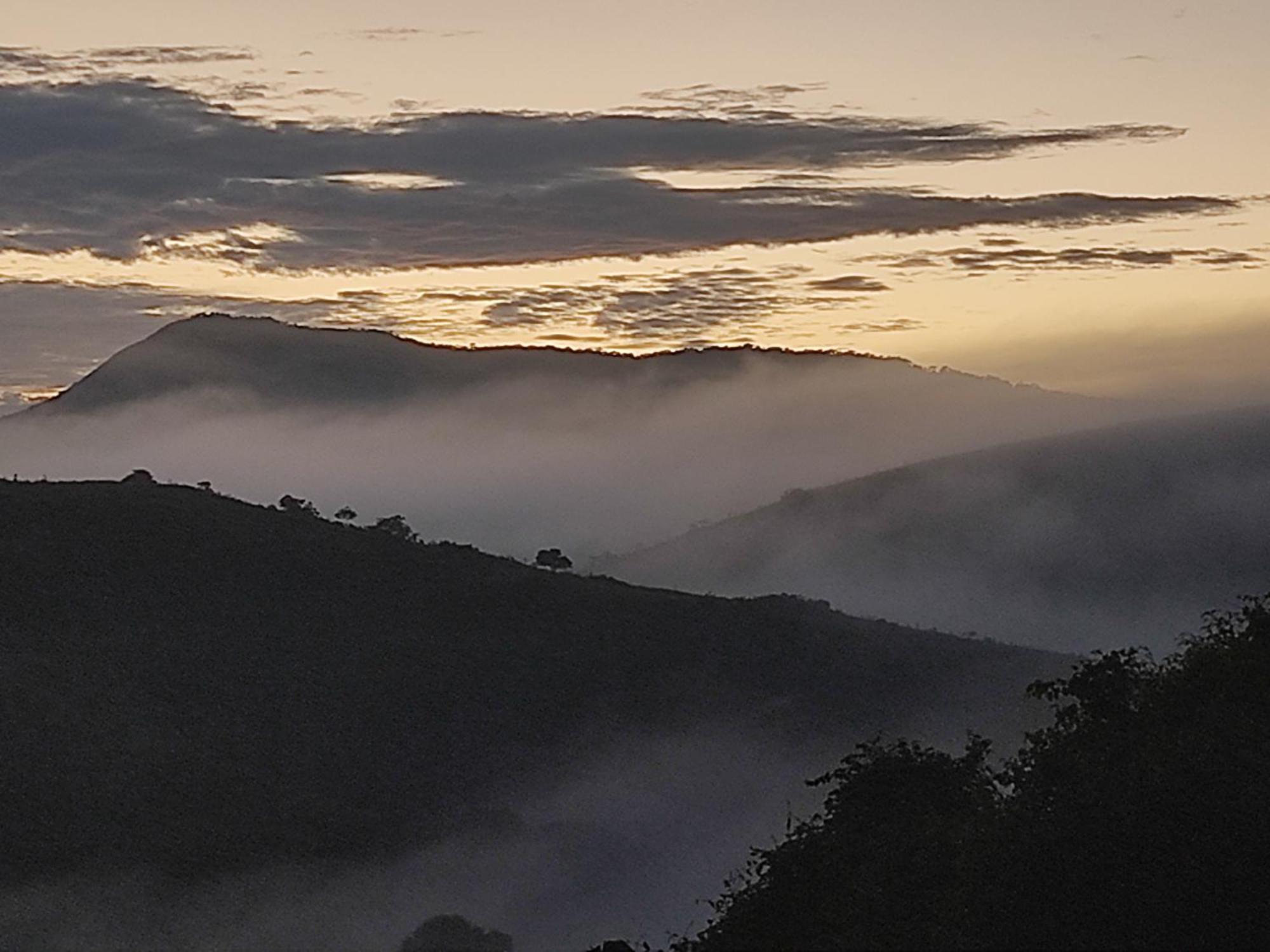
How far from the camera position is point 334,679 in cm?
10525

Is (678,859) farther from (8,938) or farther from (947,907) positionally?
(947,907)

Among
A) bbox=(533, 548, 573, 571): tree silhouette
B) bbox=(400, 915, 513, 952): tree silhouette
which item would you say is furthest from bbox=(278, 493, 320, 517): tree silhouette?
bbox=(400, 915, 513, 952): tree silhouette

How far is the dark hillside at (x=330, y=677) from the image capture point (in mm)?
87688

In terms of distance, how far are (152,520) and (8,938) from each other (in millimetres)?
53607

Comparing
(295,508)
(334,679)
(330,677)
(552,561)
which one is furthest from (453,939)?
(552,561)

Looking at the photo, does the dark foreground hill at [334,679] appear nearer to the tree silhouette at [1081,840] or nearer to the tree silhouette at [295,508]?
the tree silhouette at [295,508]

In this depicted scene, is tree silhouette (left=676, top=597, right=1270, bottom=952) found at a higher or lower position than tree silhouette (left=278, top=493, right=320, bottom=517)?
higher

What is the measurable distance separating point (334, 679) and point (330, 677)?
0.36 meters

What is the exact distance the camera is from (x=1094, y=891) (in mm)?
31438

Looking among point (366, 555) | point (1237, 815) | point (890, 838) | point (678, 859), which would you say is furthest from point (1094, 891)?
point (366, 555)

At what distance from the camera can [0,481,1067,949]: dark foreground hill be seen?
8738cm

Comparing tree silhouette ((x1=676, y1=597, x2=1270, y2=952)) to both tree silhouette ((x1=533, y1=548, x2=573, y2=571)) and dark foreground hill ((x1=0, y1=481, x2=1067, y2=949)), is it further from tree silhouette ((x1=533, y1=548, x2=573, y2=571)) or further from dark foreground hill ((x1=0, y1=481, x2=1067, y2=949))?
tree silhouette ((x1=533, y1=548, x2=573, y2=571))

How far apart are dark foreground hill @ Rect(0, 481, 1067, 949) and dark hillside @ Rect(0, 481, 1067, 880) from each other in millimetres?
178

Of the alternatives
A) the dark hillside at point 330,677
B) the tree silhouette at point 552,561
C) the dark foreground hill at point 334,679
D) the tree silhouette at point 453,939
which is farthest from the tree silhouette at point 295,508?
the tree silhouette at point 453,939
